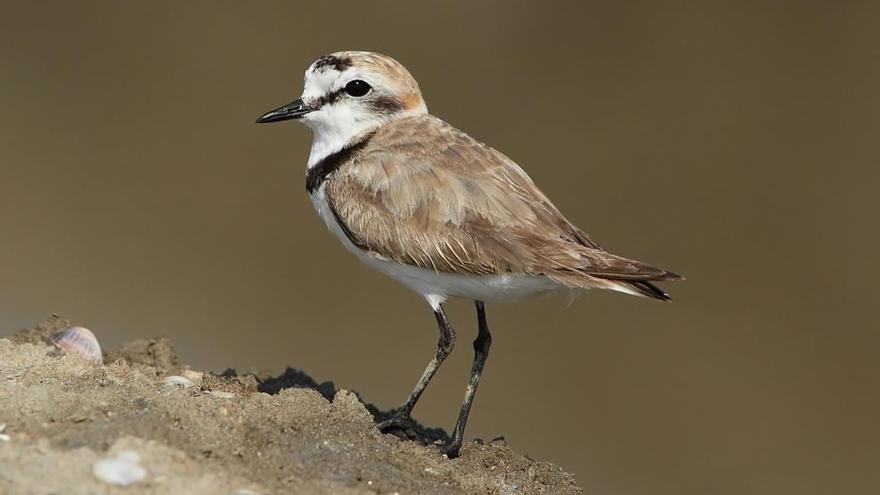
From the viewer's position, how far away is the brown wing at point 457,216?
598 cm

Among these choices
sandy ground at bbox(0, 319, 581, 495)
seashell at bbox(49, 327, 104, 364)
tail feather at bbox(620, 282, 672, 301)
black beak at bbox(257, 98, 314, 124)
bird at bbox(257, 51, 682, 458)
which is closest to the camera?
sandy ground at bbox(0, 319, 581, 495)

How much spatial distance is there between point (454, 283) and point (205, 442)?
5.15ft

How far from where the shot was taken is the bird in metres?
6.01

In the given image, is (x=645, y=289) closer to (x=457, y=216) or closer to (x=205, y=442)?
(x=457, y=216)

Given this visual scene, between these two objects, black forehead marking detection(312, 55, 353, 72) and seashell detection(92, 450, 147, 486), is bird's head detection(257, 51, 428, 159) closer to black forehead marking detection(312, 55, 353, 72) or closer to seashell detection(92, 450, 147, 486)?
black forehead marking detection(312, 55, 353, 72)

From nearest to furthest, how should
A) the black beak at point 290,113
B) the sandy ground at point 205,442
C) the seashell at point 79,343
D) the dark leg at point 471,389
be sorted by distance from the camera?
the sandy ground at point 205,442, the dark leg at point 471,389, the seashell at point 79,343, the black beak at point 290,113

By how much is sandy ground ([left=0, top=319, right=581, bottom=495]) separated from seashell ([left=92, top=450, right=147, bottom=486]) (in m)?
0.02

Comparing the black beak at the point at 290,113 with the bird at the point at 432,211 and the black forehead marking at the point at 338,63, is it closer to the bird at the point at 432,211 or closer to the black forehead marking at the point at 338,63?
the bird at the point at 432,211

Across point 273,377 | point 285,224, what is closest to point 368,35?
point 285,224

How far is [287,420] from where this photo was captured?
576 centimetres

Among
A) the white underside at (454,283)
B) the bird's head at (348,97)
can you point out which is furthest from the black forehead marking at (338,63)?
the white underside at (454,283)

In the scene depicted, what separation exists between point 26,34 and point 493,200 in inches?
496

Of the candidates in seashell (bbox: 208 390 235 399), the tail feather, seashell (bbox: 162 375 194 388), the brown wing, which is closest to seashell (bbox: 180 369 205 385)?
seashell (bbox: 162 375 194 388)

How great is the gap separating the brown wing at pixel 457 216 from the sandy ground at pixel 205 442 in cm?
83
